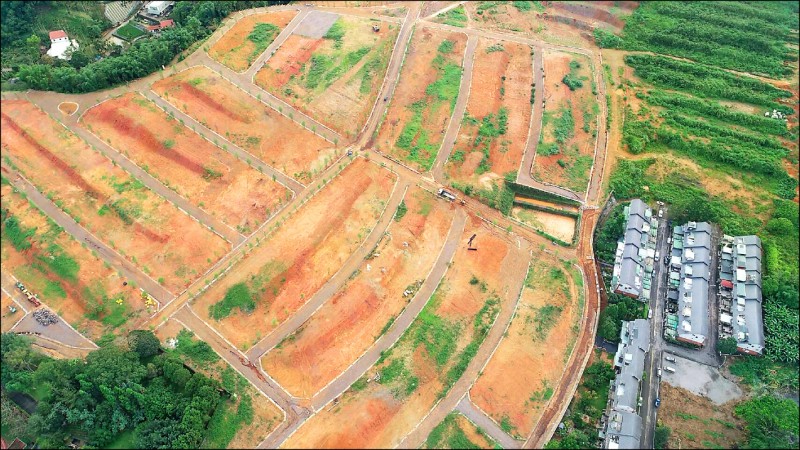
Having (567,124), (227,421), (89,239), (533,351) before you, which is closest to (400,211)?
(533,351)

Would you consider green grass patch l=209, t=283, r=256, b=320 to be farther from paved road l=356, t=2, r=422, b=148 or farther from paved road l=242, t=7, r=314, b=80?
paved road l=242, t=7, r=314, b=80

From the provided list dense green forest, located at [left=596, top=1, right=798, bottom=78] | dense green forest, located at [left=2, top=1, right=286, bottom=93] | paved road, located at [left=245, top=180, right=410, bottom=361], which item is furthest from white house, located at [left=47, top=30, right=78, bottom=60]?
dense green forest, located at [left=596, top=1, right=798, bottom=78]

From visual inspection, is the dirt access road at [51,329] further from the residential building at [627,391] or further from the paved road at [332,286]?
the residential building at [627,391]

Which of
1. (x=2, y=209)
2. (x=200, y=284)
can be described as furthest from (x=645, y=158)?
(x=2, y=209)

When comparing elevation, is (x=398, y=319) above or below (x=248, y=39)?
below

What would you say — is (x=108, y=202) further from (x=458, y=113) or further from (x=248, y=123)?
(x=458, y=113)

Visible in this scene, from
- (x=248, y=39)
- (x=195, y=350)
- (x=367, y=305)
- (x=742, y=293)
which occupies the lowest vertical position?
(x=195, y=350)

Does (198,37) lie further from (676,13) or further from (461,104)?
(676,13)

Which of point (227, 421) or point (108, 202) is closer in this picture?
point (227, 421)
